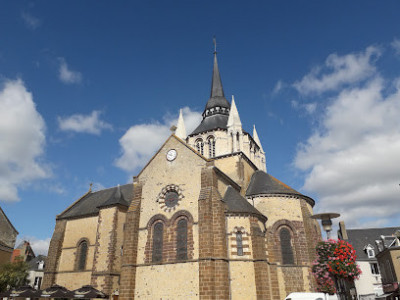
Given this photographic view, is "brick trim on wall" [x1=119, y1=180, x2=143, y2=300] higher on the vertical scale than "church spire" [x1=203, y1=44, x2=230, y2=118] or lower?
lower

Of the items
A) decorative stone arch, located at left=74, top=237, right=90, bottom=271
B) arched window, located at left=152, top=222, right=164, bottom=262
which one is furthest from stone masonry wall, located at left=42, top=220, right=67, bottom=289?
arched window, located at left=152, top=222, right=164, bottom=262

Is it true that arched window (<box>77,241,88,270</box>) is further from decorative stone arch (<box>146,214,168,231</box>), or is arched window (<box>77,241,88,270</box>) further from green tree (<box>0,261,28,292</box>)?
decorative stone arch (<box>146,214,168,231</box>)

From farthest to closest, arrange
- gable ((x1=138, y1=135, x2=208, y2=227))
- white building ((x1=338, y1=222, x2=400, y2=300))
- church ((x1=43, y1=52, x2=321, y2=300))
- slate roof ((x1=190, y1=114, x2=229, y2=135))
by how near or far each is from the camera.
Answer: white building ((x1=338, y1=222, x2=400, y2=300))
slate roof ((x1=190, y1=114, x2=229, y2=135))
gable ((x1=138, y1=135, x2=208, y2=227))
church ((x1=43, y1=52, x2=321, y2=300))

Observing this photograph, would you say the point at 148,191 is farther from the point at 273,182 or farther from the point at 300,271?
the point at 300,271

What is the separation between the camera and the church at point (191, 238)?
710 inches

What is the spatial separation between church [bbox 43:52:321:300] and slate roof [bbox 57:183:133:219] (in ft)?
1.17

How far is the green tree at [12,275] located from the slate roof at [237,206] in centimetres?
1975

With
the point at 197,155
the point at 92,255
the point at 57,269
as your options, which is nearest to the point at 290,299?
the point at 197,155

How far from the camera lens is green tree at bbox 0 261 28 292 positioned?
2459 cm

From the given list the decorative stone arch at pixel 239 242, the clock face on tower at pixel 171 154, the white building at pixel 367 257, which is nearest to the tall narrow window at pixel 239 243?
the decorative stone arch at pixel 239 242

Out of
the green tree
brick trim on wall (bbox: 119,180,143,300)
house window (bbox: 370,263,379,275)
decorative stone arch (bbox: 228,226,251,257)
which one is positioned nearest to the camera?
decorative stone arch (bbox: 228,226,251,257)

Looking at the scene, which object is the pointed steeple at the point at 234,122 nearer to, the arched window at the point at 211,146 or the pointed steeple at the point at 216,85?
the arched window at the point at 211,146

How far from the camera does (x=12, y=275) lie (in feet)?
81.1

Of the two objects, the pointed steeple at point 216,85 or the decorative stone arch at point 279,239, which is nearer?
the decorative stone arch at point 279,239
